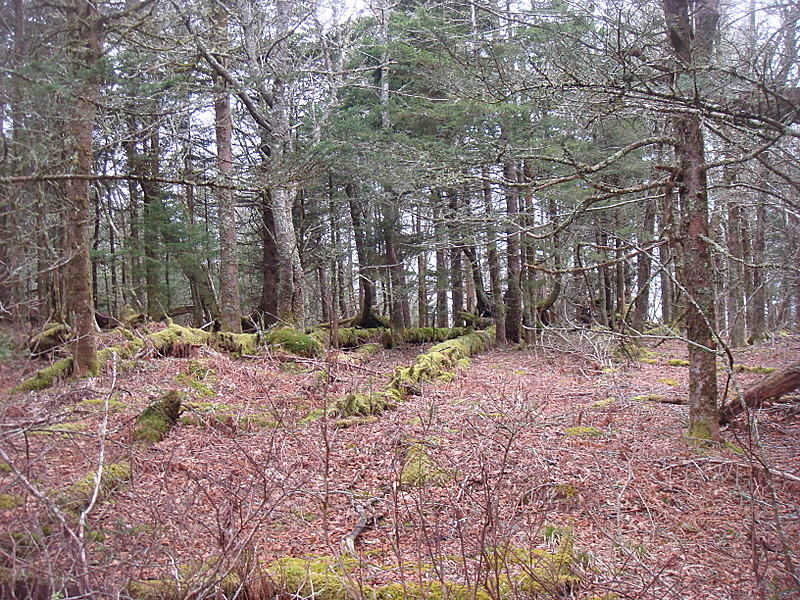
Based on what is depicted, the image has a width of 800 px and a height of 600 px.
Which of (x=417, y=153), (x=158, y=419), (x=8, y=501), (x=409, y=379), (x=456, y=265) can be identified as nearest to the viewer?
(x=8, y=501)

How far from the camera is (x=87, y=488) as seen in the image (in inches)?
163

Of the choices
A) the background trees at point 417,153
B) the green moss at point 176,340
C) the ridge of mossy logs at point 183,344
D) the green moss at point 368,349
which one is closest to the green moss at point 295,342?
the ridge of mossy logs at point 183,344

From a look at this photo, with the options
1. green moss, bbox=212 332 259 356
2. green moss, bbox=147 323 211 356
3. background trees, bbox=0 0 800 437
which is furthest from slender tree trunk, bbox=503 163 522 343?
green moss, bbox=147 323 211 356

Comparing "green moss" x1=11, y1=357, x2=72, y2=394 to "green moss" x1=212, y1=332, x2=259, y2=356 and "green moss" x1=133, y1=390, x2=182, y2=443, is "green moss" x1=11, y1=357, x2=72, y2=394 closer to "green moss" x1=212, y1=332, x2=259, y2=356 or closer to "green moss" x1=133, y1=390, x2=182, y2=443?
"green moss" x1=133, y1=390, x2=182, y2=443

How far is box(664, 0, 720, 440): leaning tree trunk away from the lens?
5270mm

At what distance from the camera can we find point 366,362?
43.1 ft

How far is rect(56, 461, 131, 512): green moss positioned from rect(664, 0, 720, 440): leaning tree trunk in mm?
5318

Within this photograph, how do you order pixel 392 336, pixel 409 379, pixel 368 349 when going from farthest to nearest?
1. pixel 392 336
2. pixel 368 349
3. pixel 409 379

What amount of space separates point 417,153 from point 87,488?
21.9 feet

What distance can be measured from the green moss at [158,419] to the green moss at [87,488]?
1.24 metres

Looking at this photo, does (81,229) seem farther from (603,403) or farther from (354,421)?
(603,403)

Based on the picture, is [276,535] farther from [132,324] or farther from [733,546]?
[132,324]

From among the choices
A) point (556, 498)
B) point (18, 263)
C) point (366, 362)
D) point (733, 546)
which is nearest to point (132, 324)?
point (366, 362)

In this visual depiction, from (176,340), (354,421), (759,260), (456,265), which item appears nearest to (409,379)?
(354,421)
